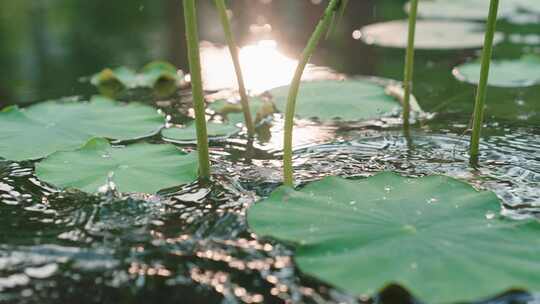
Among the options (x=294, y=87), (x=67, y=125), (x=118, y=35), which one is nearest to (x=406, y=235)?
(x=294, y=87)

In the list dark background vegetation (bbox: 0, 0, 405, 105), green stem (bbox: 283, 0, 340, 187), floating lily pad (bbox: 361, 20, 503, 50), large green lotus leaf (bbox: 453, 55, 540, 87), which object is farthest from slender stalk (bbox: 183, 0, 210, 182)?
floating lily pad (bbox: 361, 20, 503, 50)

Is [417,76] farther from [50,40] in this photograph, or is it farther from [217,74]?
[50,40]

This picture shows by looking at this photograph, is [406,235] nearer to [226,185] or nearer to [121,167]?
[226,185]

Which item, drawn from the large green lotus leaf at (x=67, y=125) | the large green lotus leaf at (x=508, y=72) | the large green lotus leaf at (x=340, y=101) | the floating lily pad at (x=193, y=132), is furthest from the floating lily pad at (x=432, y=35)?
the large green lotus leaf at (x=67, y=125)

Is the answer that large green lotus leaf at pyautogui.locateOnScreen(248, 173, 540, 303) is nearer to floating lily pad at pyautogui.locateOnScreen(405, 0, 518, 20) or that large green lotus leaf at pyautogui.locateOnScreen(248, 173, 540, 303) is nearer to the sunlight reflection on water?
the sunlight reflection on water

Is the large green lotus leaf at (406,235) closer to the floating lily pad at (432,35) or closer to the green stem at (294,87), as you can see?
the green stem at (294,87)
